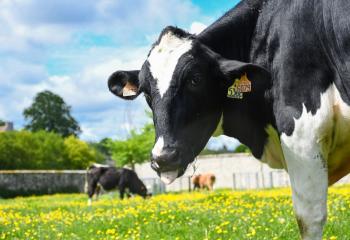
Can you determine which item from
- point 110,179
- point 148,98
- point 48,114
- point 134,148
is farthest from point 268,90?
point 48,114

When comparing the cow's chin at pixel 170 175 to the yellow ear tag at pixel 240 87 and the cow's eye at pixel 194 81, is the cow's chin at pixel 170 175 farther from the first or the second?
the yellow ear tag at pixel 240 87

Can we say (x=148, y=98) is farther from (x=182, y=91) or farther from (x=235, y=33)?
(x=235, y=33)

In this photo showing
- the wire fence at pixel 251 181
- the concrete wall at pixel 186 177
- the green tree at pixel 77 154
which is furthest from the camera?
the green tree at pixel 77 154

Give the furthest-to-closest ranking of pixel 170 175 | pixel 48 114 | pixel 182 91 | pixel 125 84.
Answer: pixel 48 114
pixel 125 84
pixel 182 91
pixel 170 175

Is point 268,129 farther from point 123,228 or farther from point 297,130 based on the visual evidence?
point 123,228

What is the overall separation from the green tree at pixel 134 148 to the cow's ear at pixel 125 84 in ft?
146

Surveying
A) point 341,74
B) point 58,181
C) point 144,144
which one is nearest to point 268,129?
point 341,74

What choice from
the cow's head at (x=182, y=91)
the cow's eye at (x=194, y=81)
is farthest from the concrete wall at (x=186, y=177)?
the cow's eye at (x=194, y=81)

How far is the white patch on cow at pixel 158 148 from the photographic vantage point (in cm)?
406

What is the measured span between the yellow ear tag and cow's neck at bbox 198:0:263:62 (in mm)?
407

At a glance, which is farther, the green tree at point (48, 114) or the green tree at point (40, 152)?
the green tree at point (48, 114)

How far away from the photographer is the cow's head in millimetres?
4188

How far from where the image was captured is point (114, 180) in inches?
1109

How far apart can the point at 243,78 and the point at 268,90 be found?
0.22 meters
